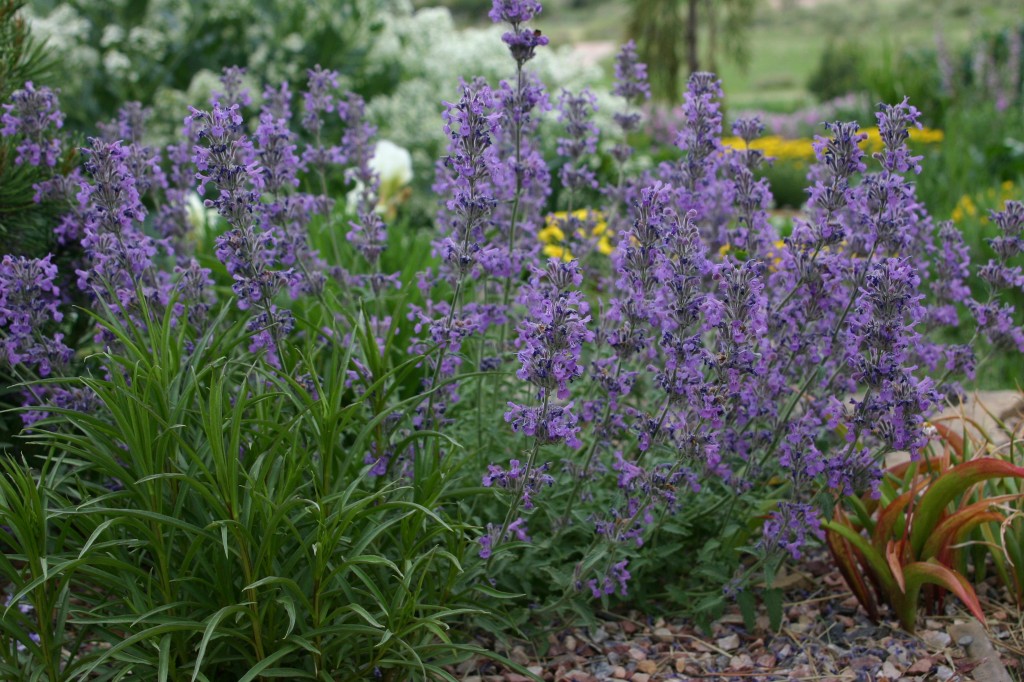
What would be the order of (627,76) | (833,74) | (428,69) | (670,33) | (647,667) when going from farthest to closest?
(833,74) → (670,33) → (428,69) → (627,76) → (647,667)

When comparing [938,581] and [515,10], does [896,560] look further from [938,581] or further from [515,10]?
[515,10]

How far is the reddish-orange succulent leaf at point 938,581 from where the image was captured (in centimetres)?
A: 254

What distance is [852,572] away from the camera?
9.52ft

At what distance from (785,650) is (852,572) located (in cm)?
32

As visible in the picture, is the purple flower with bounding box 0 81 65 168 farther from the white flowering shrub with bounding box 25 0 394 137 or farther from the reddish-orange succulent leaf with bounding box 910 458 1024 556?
the white flowering shrub with bounding box 25 0 394 137

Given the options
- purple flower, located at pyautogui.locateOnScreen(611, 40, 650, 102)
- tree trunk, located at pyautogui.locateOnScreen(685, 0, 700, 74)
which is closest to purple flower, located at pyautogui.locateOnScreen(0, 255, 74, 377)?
purple flower, located at pyautogui.locateOnScreen(611, 40, 650, 102)

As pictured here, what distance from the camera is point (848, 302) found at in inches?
109

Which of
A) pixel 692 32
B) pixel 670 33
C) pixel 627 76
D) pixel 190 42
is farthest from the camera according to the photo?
pixel 670 33

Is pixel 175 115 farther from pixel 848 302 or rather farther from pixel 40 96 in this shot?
pixel 848 302

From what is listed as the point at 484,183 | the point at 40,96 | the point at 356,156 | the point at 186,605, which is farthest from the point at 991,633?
the point at 40,96

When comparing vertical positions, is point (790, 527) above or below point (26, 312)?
below

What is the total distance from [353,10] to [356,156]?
221 inches

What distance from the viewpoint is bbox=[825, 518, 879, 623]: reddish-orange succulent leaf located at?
2896 mm

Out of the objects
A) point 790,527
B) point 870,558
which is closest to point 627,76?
point 790,527
